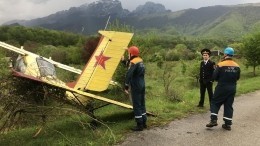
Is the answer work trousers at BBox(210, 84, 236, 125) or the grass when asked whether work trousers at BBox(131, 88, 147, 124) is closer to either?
the grass

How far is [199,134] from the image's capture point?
9.44m

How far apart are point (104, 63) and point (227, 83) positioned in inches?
131

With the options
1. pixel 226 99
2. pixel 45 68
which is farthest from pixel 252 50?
pixel 45 68

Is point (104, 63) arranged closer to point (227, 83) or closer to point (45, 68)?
point (45, 68)

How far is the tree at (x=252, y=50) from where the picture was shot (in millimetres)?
35956

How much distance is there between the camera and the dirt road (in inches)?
342

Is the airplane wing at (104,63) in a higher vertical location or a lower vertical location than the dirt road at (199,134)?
higher

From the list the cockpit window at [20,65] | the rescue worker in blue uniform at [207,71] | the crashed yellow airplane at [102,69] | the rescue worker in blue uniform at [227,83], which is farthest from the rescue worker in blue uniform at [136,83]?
the cockpit window at [20,65]

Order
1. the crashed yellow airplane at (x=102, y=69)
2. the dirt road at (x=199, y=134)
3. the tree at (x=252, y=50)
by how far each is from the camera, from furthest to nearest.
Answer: the tree at (x=252, y=50), the crashed yellow airplane at (x=102, y=69), the dirt road at (x=199, y=134)

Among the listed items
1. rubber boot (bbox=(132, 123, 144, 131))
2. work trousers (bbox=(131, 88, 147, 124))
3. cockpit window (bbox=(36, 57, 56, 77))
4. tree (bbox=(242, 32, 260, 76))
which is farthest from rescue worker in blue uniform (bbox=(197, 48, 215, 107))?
tree (bbox=(242, 32, 260, 76))

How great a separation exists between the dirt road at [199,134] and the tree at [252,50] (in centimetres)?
2544

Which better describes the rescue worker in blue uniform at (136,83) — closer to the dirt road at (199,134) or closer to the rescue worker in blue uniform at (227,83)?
the dirt road at (199,134)

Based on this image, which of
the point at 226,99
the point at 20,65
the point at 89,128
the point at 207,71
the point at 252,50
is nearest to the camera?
the point at 226,99

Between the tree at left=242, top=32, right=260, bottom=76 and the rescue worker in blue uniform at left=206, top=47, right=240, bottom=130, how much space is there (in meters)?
27.5
